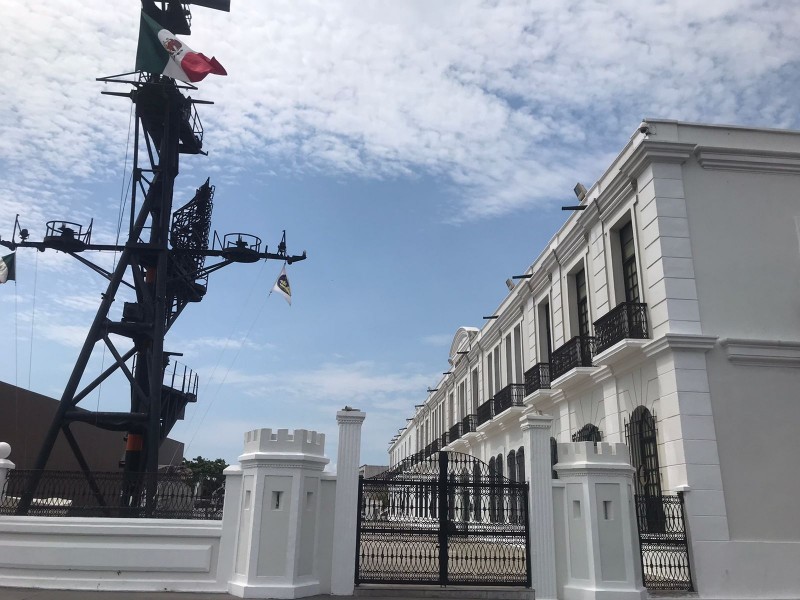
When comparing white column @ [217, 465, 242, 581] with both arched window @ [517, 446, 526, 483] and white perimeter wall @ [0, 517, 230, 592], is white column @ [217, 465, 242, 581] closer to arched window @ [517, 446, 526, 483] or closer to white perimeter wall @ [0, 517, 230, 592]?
white perimeter wall @ [0, 517, 230, 592]

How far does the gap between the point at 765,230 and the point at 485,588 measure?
389 inches

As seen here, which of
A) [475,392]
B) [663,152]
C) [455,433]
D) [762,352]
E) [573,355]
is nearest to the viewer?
[762,352]

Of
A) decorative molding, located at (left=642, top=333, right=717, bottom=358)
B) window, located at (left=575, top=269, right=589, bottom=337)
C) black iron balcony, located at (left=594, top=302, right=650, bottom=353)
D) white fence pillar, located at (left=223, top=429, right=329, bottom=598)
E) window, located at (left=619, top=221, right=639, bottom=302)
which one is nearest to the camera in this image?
white fence pillar, located at (left=223, top=429, right=329, bottom=598)

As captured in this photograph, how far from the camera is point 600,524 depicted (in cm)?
1082

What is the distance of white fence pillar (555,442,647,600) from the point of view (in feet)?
34.5

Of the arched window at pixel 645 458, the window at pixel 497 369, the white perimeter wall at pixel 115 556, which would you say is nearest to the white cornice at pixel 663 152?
the arched window at pixel 645 458

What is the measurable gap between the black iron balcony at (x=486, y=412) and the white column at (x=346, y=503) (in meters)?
14.5

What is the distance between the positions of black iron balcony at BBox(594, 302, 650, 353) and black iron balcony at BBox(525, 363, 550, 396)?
474cm

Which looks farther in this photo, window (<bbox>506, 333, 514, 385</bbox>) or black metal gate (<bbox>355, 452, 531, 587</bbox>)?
window (<bbox>506, 333, 514, 385</bbox>)

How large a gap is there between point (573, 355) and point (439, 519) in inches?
303

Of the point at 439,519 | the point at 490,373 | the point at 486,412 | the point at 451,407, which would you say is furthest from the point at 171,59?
the point at 451,407

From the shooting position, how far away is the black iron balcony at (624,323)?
13.9 meters

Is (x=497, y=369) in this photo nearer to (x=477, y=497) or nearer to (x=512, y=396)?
(x=512, y=396)

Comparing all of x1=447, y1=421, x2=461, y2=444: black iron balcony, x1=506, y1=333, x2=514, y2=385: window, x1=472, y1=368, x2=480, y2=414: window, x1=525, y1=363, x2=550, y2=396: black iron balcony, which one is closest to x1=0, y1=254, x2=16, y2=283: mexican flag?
x1=525, y1=363, x2=550, y2=396: black iron balcony
